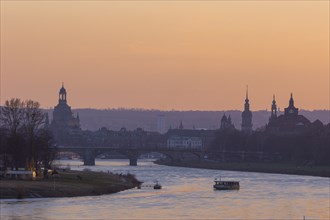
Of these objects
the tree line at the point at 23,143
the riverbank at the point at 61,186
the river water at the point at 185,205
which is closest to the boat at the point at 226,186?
the river water at the point at 185,205

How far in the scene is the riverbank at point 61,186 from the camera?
107m

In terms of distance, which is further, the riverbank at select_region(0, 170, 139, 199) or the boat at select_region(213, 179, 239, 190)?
the boat at select_region(213, 179, 239, 190)

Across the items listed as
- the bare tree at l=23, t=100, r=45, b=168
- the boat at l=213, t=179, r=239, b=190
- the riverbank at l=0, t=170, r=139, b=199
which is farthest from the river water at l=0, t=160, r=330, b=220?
the bare tree at l=23, t=100, r=45, b=168

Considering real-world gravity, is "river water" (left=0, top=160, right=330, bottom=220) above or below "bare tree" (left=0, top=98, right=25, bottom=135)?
below

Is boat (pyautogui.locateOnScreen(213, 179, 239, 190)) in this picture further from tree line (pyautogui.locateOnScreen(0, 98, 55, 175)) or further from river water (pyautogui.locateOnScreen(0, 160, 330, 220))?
tree line (pyautogui.locateOnScreen(0, 98, 55, 175))

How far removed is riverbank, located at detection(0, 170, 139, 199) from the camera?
10738 cm

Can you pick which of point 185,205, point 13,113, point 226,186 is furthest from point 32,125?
point 185,205

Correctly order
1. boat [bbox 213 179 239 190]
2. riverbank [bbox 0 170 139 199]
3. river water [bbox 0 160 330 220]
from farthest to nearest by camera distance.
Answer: boat [bbox 213 179 239 190] → riverbank [bbox 0 170 139 199] → river water [bbox 0 160 330 220]

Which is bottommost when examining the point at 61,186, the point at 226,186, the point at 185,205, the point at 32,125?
the point at 185,205

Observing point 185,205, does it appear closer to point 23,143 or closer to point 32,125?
point 23,143

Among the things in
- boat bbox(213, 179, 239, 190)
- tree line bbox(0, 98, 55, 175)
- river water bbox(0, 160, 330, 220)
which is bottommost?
river water bbox(0, 160, 330, 220)

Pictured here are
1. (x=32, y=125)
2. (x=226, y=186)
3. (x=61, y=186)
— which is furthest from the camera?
(x=32, y=125)

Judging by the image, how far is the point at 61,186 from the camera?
383 feet

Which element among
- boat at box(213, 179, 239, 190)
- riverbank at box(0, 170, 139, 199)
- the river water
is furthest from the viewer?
boat at box(213, 179, 239, 190)
